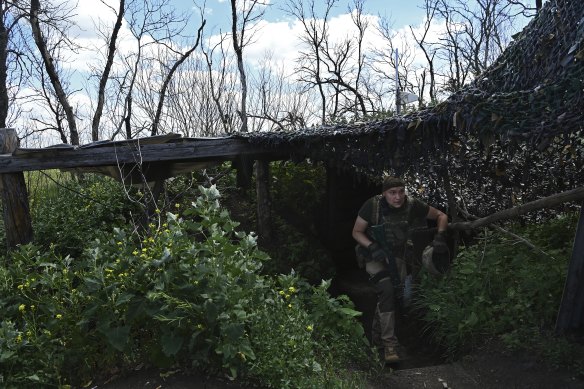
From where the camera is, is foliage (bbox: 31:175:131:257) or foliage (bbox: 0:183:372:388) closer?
foliage (bbox: 0:183:372:388)

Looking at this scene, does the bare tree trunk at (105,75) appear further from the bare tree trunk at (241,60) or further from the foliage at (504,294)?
the foliage at (504,294)

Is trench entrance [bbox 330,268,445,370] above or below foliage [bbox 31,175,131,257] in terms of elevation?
below

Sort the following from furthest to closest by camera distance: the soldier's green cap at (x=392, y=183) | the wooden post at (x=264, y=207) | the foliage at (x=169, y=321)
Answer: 1. the wooden post at (x=264, y=207)
2. the soldier's green cap at (x=392, y=183)
3. the foliage at (x=169, y=321)

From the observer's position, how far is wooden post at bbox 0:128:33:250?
7.22 meters

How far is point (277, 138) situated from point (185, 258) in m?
3.51

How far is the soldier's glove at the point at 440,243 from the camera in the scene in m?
5.62

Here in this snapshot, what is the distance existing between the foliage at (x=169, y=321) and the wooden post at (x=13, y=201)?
3.51 meters

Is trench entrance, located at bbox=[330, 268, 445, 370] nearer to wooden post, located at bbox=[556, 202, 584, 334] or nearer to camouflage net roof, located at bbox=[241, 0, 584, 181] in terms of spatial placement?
wooden post, located at bbox=[556, 202, 584, 334]

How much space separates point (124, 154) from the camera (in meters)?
7.41

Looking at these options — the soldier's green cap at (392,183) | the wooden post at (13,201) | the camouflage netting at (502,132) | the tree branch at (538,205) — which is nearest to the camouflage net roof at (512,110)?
the camouflage netting at (502,132)

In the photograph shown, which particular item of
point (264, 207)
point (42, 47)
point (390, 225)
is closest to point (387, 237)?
point (390, 225)

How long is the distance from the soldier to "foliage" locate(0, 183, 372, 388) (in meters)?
1.16

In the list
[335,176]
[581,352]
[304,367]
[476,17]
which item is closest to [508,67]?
[581,352]

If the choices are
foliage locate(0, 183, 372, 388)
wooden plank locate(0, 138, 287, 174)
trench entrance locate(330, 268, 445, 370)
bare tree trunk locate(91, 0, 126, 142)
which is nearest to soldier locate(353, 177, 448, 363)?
trench entrance locate(330, 268, 445, 370)
